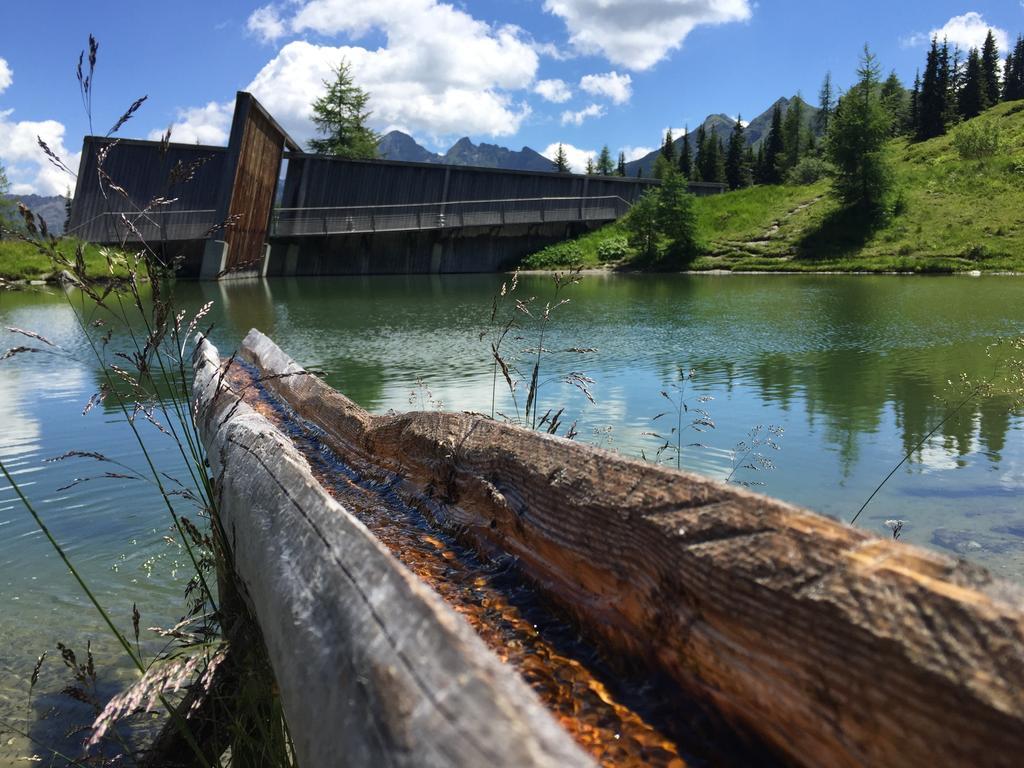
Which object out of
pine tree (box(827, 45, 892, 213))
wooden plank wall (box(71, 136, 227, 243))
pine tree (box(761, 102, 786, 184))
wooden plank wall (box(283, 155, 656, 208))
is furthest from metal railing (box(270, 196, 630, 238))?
pine tree (box(761, 102, 786, 184))

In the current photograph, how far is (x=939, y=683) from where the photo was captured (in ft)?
3.16

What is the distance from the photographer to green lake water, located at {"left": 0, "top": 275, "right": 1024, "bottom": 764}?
3902mm

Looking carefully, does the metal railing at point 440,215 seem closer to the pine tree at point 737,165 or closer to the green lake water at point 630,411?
the green lake water at point 630,411

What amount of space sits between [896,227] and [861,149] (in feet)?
13.5

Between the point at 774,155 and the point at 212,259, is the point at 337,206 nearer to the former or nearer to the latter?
the point at 212,259

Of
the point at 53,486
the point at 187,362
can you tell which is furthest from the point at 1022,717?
the point at 187,362

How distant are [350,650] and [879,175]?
37.3 metres

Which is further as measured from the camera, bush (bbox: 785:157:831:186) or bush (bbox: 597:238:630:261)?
bush (bbox: 785:157:831:186)

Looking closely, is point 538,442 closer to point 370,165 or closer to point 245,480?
point 245,480

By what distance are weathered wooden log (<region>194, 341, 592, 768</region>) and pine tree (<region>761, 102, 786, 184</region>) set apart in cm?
6302

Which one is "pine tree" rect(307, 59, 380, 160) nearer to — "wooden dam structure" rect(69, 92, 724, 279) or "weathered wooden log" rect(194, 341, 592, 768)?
"wooden dam structure" rect(69, 92, 724, 279)

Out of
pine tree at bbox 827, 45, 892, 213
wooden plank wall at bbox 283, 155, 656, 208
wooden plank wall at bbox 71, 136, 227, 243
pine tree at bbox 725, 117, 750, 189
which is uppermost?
pine tree at bbox 725, 117, 750, 189

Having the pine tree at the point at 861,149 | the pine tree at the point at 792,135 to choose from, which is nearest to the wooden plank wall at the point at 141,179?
the pine tree at the point at 861,149

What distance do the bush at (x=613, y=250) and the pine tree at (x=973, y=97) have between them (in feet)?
128
